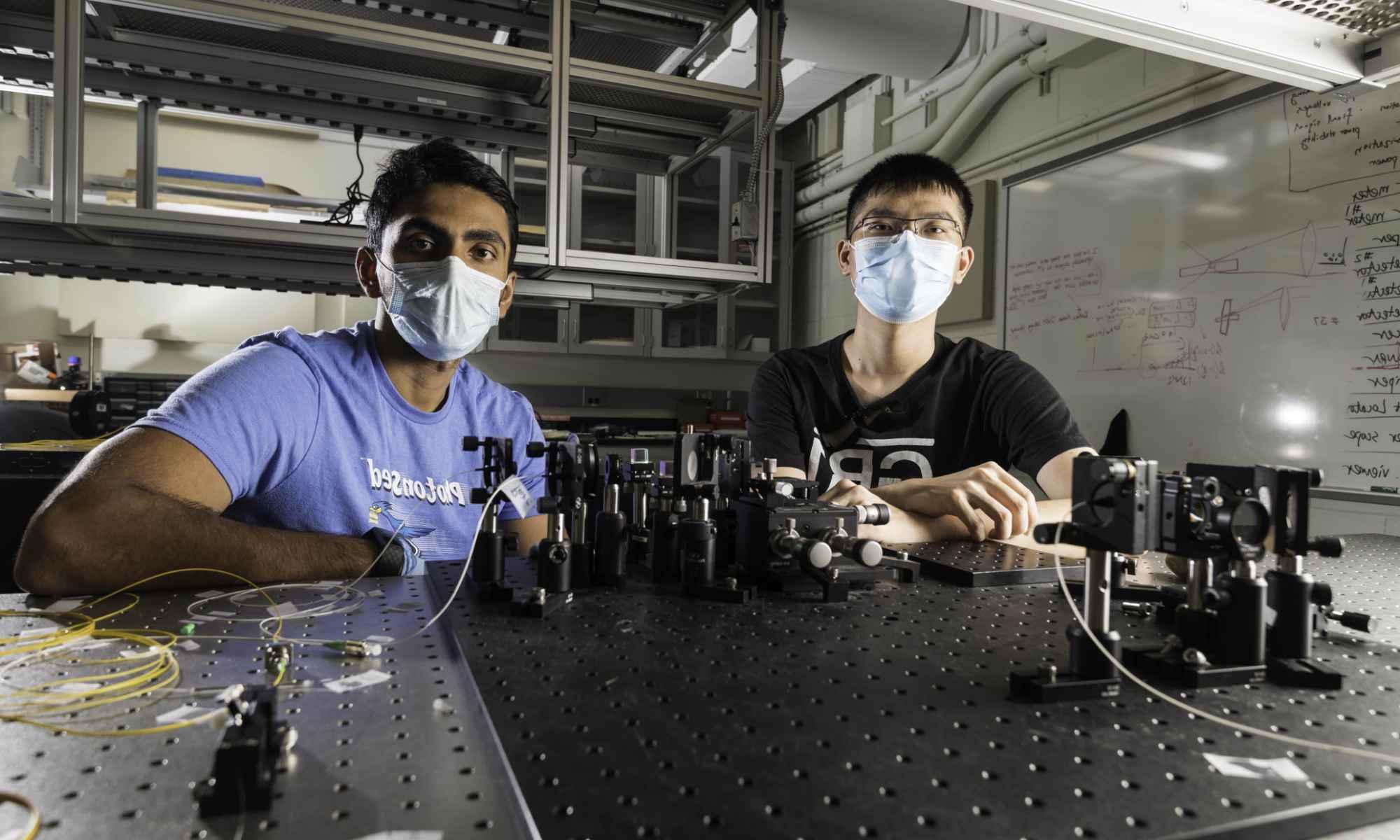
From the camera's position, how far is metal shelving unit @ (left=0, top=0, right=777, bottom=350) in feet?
6.94

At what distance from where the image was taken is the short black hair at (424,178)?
5.06ft

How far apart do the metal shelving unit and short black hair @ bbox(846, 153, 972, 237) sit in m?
0.72

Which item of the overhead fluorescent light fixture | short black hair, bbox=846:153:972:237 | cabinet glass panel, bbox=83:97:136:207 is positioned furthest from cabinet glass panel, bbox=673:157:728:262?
cabinet glass panel, bbox=83:97:136:207

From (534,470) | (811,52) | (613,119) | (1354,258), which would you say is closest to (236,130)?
(613,119)

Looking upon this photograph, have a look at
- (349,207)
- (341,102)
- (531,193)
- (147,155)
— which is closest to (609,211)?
(531,193)

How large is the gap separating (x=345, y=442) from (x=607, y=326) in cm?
343

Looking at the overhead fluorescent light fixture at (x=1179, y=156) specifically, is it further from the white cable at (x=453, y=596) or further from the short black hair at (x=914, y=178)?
the white cable at (x=453, y=596)

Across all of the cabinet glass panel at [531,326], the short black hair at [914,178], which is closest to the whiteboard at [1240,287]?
the short black hair at [914,178]

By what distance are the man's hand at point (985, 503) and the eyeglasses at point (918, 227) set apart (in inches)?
28.5

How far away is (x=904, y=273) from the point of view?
1918mm

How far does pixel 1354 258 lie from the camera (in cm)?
212

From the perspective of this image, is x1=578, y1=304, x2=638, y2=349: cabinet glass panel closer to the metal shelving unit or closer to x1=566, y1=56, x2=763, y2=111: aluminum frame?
the metal shelving unit

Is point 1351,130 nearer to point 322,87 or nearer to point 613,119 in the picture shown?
point 613,119

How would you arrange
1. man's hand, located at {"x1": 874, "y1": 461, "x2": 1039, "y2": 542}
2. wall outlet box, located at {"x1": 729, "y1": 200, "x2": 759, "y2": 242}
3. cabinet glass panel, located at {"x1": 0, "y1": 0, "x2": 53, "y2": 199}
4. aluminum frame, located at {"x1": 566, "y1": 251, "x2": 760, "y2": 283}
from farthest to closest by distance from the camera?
wall outlet box, located at {"x1": 729, "y1": 200, "x2": 759, "y2": 242} < aluminum frame, located at {"x1": 566, "y1": 251, "x2": 760, "y2": 283} < cabinet glass panel, located at {"x1": 0, "y1": 0, "x2": 53, "y2": 199} < man's hand, located at {"x1": 874, "y1": 461, "x2": 1039, "y2": 542}
